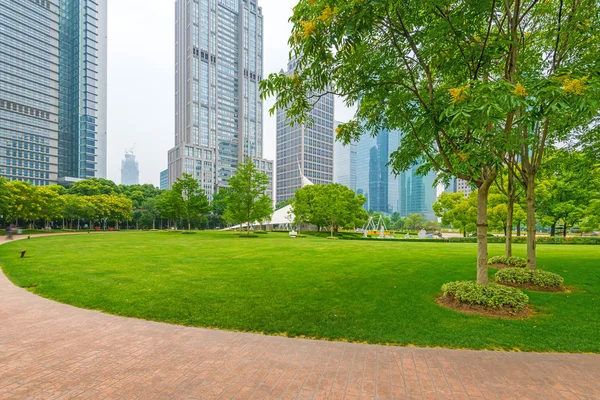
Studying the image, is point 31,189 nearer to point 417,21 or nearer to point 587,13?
point 417,21

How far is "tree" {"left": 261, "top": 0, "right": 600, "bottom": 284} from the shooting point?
4.37 meters

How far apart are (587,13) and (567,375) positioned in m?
7.93

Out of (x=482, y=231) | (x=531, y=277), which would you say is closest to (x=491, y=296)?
(x=482, y=231)

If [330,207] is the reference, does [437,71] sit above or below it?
above

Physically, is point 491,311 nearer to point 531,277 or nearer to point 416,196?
point 531,277

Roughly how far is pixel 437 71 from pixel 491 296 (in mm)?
5269

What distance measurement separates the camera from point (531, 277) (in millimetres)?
Result: 8875

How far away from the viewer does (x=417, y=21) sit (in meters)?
5.74

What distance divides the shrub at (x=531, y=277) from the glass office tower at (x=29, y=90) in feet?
362

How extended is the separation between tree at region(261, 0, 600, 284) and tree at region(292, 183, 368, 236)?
3466 cm

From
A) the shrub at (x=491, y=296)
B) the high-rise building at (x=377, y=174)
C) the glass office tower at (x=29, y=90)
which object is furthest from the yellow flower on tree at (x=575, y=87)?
the high-rise building at (x=377, y=174)

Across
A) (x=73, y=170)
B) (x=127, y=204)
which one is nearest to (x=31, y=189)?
(x=127, y=204)

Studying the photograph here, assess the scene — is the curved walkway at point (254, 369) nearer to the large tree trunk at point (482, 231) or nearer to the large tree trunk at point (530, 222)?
the large tree trunk at point (482, 231)

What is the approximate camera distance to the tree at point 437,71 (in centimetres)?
437
